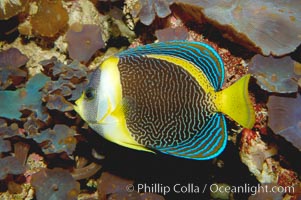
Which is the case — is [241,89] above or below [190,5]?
below

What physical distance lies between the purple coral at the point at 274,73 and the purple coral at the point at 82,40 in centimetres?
119

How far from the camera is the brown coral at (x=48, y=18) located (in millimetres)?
2520

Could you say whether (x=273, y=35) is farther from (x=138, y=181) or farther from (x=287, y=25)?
(x=138, y=181)

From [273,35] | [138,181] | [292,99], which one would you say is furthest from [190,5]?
[138,181]

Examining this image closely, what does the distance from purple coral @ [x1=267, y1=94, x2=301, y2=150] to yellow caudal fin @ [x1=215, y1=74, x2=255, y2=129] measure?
58 centimetres

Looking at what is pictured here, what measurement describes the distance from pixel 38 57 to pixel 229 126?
5.60 ft

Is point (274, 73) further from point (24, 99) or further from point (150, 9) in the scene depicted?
point (24, 99)

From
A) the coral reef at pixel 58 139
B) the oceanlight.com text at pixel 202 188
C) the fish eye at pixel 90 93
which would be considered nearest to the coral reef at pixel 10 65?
the coral reef at pixel 58 139

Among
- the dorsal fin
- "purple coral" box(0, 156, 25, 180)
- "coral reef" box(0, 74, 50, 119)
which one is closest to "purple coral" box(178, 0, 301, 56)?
the dorsal fin

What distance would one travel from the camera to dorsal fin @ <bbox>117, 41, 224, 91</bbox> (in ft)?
6.40

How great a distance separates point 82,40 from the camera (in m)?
2.52

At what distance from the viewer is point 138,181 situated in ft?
9.23

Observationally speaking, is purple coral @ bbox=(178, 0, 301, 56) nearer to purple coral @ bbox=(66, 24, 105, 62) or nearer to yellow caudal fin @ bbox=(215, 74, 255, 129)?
yellow caudal fin @ bbox=(215, 74, 255, 129)

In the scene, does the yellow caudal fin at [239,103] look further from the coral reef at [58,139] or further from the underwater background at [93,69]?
the coral reef at [58,139]
